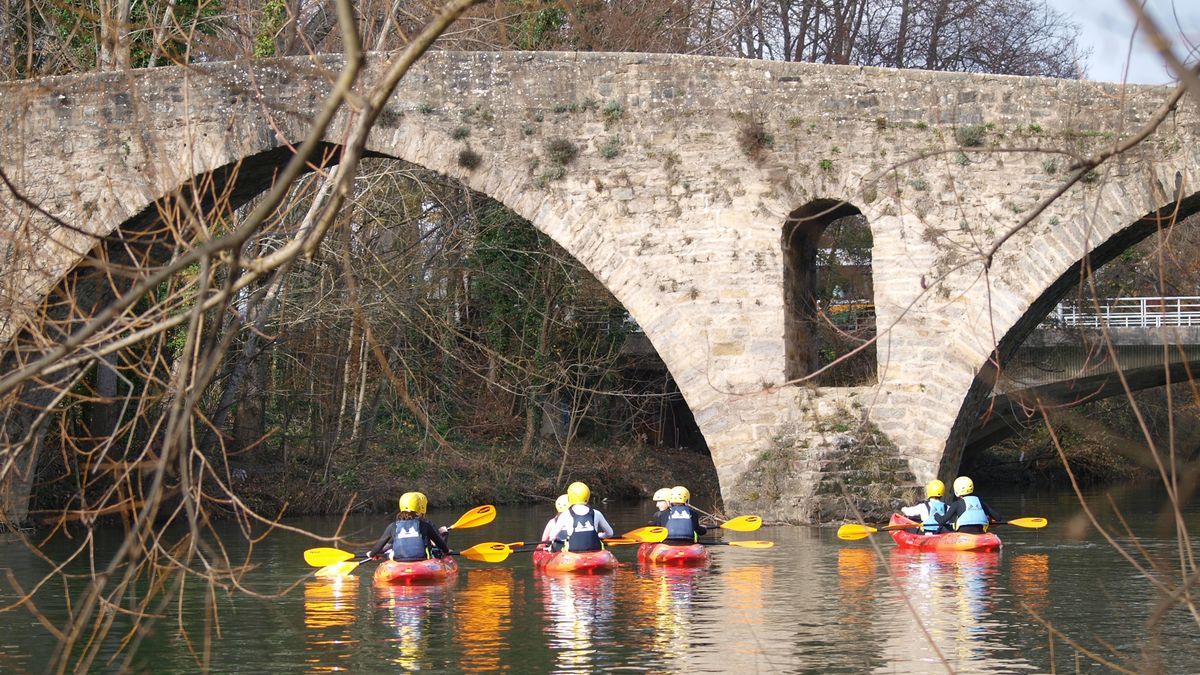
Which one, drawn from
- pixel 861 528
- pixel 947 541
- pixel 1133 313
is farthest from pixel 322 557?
pixel 1133 313

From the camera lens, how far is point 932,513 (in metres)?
12.1

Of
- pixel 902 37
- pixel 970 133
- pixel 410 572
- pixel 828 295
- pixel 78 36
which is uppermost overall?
pixel 902 37

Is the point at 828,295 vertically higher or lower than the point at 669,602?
higher

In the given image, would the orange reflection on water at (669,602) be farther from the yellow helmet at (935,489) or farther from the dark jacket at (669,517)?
the yellow helmet at (935,489)

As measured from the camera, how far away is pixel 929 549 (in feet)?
38.8

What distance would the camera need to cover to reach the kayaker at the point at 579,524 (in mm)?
10766

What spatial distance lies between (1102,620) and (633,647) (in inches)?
97.8

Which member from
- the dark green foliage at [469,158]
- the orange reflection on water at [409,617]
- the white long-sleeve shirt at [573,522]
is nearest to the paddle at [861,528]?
the white long-sleeve shirt at [573,522]

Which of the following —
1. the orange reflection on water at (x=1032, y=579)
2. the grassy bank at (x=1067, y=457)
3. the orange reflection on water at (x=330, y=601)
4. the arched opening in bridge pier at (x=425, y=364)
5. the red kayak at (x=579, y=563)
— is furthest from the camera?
the grassy bank at (x=1067, y=457)

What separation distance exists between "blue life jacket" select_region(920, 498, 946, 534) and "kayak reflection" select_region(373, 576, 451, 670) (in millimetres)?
3968

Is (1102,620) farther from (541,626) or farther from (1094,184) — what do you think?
(1094,184)

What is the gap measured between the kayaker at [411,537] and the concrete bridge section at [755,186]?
3.52 m

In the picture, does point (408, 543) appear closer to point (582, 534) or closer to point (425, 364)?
point (582, 534)

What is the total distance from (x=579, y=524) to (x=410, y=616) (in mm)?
2190
